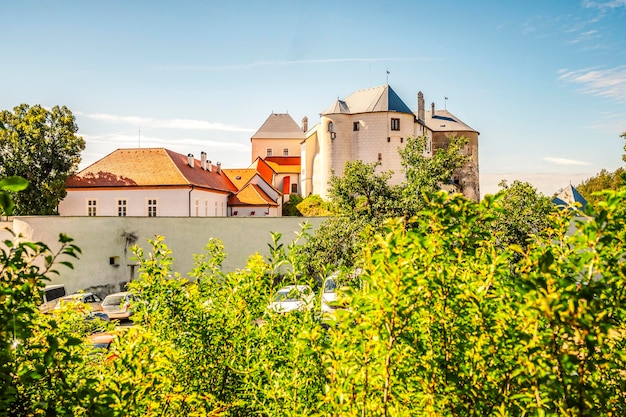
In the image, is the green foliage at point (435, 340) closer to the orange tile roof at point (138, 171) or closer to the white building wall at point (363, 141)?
the orange tile roof at point (138, 171)

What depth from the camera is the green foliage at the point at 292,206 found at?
57628mm

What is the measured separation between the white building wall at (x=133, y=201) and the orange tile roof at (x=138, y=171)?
540 mm

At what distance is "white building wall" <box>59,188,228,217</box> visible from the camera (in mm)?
39250

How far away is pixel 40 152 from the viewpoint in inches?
1612

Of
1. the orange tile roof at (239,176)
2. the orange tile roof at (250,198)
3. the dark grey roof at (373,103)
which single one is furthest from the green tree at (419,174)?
the orange tile roof at (239,176)

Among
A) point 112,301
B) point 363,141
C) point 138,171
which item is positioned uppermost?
point 363,141

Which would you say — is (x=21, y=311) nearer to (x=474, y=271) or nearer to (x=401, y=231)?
(x=401, y=231)

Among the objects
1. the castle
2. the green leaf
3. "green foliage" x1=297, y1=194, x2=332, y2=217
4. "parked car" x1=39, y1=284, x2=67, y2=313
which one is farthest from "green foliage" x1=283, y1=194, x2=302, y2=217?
the green leaf

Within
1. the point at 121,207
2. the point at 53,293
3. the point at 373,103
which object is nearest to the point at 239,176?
the point at 121,207

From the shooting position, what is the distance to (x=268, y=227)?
26781 mm

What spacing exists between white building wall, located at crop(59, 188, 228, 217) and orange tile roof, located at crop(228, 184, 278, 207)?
838 cm

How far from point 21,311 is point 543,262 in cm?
268

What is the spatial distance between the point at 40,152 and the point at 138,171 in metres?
7.81

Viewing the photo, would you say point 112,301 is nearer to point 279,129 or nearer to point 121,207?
point 121,207
